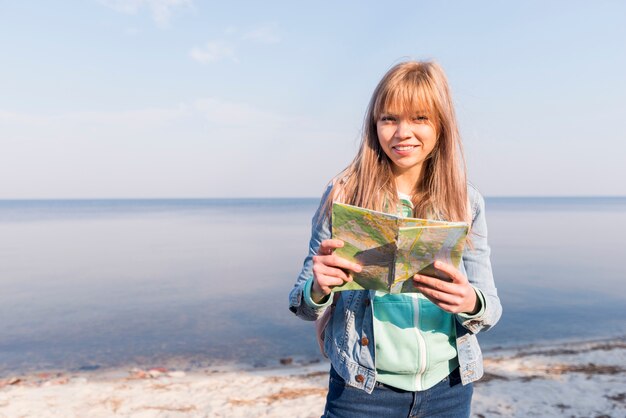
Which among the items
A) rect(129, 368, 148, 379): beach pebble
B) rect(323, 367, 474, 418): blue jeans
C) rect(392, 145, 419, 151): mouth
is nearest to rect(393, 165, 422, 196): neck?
rect(392, 145, 419, 151): mouth

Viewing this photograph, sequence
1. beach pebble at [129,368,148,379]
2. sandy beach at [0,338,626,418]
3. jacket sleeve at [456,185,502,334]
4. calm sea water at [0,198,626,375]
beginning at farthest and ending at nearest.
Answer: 1. calm sea water at [0,198,626,375]
2. beach pebble at [129,368,148,379]
3. sandy beach at [0,338,626,418]
4. jacket sleeve at [456,185,502,334]

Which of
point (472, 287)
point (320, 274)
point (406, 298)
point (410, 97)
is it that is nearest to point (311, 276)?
point (320, 274)

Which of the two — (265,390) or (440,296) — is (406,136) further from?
(265,390)

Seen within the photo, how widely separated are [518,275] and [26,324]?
584 inches

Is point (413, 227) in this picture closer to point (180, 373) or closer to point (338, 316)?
point (338, 316)

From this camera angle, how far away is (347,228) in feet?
5.83

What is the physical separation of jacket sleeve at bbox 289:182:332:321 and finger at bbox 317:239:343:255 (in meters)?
0.24

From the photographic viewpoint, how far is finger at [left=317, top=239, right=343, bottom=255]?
180 centimetres

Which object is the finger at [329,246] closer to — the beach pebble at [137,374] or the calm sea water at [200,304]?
the beach pebble at [137,374]

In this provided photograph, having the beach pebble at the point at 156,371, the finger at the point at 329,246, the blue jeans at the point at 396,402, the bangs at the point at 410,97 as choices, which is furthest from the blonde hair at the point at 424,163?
the beach pebble at the point at 156,371

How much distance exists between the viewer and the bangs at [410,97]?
2.12 m

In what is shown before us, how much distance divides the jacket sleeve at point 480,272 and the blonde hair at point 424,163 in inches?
3.5

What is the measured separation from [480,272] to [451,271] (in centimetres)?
48

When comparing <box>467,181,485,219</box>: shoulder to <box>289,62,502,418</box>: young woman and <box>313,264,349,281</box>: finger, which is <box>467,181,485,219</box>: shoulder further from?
<box>313,264,349,281</box>: finger
